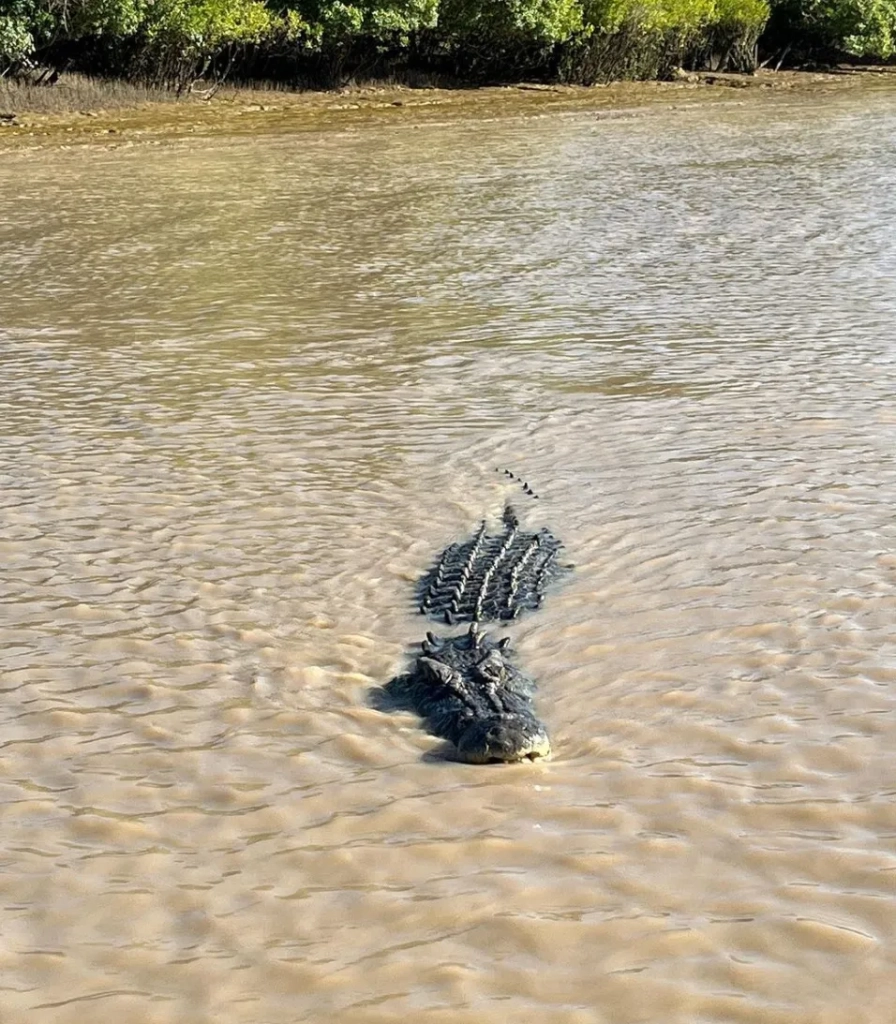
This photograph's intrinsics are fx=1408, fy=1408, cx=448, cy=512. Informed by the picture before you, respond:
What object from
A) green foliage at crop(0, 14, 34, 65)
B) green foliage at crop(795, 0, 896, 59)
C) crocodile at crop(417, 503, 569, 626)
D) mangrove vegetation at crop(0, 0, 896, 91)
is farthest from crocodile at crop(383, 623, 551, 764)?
green foliage at crop(795, 0, 896, 59)

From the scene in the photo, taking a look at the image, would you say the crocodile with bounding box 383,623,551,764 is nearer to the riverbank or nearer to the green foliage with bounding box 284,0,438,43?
the riverbank

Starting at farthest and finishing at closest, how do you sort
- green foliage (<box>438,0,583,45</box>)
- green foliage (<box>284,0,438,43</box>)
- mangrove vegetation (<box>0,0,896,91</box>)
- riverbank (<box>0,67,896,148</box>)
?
1. green foliage (<box>438,0,583,45</box>)
2. green foliage (<box>284,0,438,43</box>)
3. mangrove vegetation (<box>0,0,896,91</box>)
4. riverbank (<box>0,67,896,148</box>)

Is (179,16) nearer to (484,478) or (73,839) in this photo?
(484,478)

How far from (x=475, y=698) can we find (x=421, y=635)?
0.98 metres

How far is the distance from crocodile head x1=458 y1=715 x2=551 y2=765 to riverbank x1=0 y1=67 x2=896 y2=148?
22211 mm

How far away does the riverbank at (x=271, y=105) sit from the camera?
2722 centimetres

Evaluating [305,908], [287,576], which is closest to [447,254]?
[287,576]

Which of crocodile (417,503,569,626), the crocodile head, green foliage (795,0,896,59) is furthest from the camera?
green foliage (795,0,896,59)

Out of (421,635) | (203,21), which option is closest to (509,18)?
(203,21)

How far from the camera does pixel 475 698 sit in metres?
4.82

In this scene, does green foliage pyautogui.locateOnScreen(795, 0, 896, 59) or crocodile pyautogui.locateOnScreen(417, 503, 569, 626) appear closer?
crocodile pyautogui.locateOnScreen(417, 503, 569, 626)

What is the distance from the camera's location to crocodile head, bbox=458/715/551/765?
15.2 feet

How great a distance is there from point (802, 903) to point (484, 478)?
4145 millimetres

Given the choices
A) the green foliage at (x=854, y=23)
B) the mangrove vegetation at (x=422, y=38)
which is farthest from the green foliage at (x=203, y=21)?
the green foliage at (x=854, y=23)
